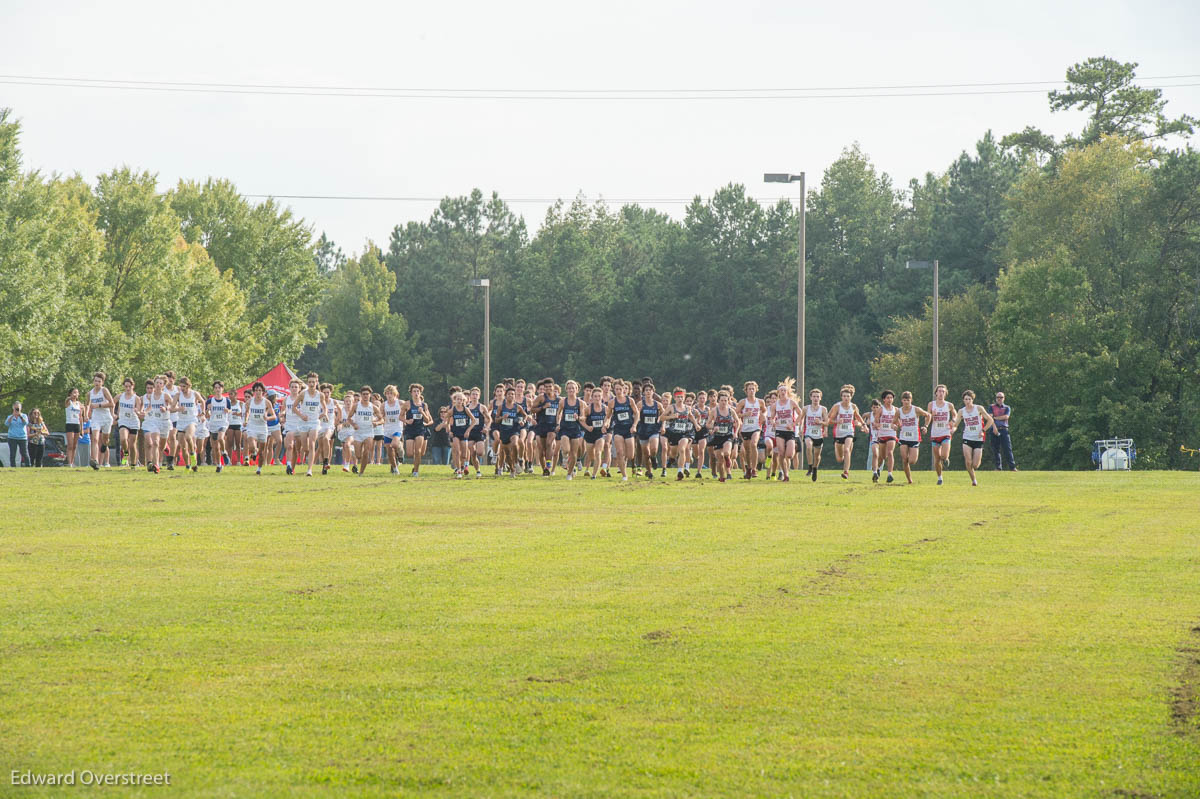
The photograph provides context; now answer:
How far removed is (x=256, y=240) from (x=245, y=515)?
60.2 metres

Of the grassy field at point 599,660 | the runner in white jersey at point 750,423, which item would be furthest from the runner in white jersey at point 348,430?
the grassy field at point 599,660

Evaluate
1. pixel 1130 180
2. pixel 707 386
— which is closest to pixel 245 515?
pixel 1130 180

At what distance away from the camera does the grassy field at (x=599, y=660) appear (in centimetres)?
586

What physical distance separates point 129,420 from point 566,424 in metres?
10.4

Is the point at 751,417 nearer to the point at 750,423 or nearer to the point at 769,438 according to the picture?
the point at 750,423

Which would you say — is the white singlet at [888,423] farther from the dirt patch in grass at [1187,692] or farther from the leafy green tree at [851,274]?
the leafy green tree at [851,274]

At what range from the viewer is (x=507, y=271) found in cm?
10688

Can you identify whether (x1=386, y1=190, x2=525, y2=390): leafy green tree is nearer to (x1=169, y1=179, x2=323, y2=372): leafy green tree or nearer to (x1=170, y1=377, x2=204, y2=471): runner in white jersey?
(x1=169, y1=179, x2=323, y2=372): leafy green tree

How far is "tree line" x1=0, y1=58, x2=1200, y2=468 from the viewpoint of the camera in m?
56.2

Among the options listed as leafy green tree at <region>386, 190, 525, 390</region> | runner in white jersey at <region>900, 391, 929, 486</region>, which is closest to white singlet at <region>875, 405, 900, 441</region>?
runner in white jersey at <region>900, 391, 929, 486</region>

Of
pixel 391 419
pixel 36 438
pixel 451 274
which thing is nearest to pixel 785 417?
pixel 391 419

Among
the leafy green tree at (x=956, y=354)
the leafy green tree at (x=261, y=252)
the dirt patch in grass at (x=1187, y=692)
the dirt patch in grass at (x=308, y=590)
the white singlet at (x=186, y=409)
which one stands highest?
the leafy green tree at (x=261, y=252)

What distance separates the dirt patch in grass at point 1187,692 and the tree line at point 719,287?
42249mm

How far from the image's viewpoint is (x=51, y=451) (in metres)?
43.3
